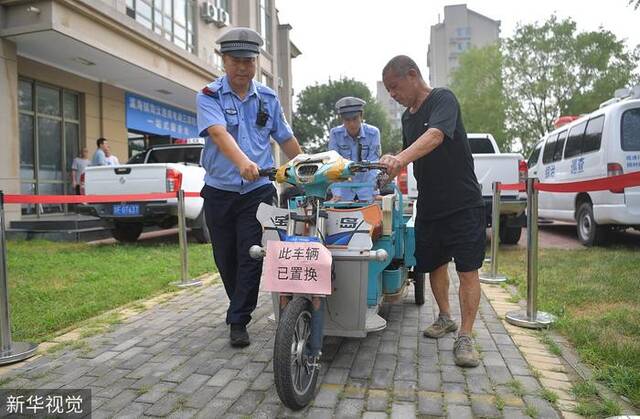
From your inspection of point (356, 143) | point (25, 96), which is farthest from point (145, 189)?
point (25, 96)

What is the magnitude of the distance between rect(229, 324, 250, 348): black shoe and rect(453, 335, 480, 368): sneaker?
1.38m

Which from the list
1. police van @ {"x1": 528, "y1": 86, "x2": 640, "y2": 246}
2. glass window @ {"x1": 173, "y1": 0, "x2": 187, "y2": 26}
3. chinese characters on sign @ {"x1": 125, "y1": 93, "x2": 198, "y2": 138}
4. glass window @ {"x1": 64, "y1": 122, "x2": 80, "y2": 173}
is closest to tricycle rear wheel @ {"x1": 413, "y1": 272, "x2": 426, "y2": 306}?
police van @ {"x1": 528, "y1": 86, "x2": 640, "y2": 246}

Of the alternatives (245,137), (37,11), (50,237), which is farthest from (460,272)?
(37,11)

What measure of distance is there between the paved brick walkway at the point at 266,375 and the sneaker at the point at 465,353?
0.17 ft

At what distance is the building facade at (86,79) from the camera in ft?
31.2

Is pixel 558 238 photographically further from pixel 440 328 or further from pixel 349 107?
pixel 440 328

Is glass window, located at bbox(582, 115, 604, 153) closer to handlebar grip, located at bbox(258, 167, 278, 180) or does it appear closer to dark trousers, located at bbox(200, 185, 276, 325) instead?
dark trousers, located at bbox(200, 185, 276, 325)

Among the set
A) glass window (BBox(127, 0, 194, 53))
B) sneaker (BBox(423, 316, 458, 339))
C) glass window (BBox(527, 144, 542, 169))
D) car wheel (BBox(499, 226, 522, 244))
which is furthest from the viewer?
glass window (BBox(127, 0, 194, 53))

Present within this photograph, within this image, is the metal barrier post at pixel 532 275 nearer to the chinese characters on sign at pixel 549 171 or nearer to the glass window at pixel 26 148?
the chinese characters on sign at pixel 549 171

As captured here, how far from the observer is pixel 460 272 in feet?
10.8

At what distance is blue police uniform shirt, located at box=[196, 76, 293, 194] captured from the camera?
10.9ft

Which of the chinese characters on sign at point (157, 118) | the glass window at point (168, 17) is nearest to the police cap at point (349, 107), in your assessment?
the glass window at point (168, 17)

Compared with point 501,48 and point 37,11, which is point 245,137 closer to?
point 37,11

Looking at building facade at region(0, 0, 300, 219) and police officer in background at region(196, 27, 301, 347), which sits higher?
building facade at region(0, 0, 300, 219)
